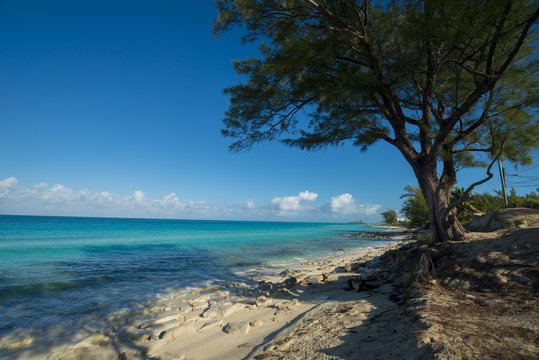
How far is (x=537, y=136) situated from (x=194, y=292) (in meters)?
9.82

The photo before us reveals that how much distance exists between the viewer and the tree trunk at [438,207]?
18.5ft

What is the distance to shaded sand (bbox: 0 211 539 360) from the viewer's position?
2.14 meters

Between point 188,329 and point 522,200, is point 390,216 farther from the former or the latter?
point 188,329

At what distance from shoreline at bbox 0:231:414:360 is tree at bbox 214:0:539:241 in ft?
13.0

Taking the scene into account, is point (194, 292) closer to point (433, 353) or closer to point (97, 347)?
point (97, 347)

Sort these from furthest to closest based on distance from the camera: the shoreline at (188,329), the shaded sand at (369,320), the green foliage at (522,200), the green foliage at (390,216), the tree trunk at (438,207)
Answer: the green foliage at (390,216)
the green foliage at (522,200)
the tree trunk at (438,207)
the shoreline at (188,329)
the shaded sand at (369,320)

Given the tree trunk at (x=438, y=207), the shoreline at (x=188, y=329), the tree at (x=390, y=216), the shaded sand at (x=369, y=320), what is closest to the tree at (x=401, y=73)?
the tree trunk at (x=438, y=207)

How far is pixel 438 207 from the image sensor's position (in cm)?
568

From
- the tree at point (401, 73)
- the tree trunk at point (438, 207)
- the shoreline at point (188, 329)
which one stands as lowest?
the shoreline at point (188, 329)

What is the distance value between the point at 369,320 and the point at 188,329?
2.77 meters

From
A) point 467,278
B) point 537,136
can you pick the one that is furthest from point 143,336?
point 537,136

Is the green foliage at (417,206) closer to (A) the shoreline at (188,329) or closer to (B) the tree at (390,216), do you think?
(A) the shoreline at (188,329)

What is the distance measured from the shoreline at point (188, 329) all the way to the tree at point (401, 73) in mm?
3974

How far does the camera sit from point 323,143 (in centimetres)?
693
